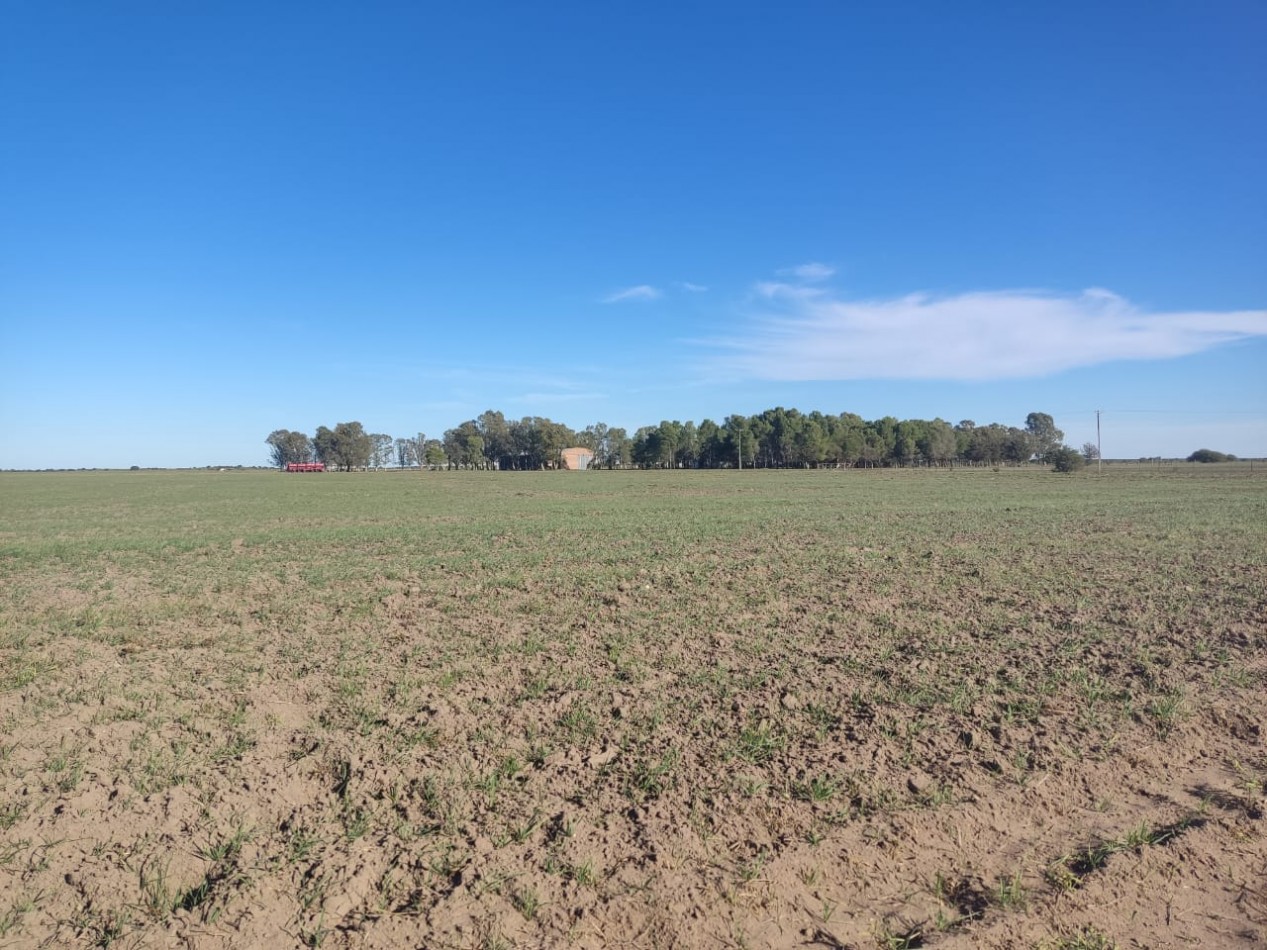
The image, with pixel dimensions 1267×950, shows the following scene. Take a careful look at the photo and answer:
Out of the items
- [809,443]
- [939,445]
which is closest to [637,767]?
[809,443]

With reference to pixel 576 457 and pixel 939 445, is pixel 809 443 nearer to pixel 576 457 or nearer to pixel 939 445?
pixel 939 445

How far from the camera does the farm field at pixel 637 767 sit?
13.7 ft

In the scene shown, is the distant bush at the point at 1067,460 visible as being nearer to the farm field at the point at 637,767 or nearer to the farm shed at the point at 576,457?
the farm field at the point at 637,767

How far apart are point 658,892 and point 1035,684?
5.51 metres

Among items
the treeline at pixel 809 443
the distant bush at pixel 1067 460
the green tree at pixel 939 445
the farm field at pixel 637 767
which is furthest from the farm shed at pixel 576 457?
the farm field at pixel 637 767

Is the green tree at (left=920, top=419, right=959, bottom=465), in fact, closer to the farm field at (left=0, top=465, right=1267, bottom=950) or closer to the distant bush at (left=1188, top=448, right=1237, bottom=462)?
the distant bush at (left=1188, top=448, right=1237, bottom=462)

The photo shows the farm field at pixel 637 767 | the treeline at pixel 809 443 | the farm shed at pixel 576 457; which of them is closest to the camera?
the farm field at pixel 637 767

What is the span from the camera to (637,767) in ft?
19.3

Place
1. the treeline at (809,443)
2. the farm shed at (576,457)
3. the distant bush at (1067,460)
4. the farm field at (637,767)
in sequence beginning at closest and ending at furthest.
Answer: the farm field at (637,767), the distant bush at (1067,460), the treeline at (809,443), the farm shed at (576,457)

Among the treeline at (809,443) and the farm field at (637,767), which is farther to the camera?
the treeline at (809,443)

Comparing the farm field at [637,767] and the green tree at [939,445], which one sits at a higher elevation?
the green tree at [939,445]

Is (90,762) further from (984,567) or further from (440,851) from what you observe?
(984,567)

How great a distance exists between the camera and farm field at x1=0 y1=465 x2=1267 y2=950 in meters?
4.19

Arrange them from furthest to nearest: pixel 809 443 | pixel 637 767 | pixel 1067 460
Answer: pixel 809 443 → pixel 1067 460 → pixel 637 767
